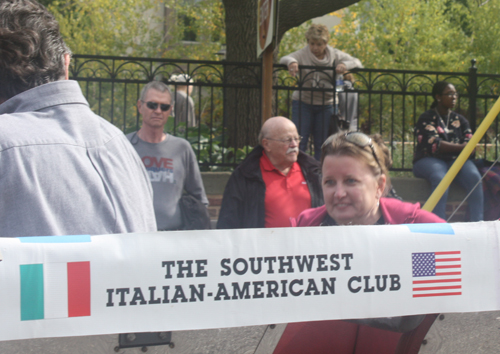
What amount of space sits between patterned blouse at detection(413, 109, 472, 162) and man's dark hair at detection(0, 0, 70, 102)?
15.2ft

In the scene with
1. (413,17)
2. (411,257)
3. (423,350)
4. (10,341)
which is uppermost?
(413,17)

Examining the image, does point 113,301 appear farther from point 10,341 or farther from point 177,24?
point 177,24

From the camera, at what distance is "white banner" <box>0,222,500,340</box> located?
1151 millimetres

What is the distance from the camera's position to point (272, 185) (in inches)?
153

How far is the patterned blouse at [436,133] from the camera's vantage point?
5.54 metres

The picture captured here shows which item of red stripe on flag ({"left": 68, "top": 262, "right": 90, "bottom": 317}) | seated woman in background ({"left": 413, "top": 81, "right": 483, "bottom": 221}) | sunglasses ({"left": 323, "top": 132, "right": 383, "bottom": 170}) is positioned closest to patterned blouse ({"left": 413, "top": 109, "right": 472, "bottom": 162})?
seated woman in background ({"left": 413, "top": 81, "right": 483, "bottom": 221})

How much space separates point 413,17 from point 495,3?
215 centimetres

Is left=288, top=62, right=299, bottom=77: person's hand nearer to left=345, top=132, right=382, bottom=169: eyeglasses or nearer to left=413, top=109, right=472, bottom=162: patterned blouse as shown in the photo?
left=413, top=109, right=472, bottom=162: patterned blouse

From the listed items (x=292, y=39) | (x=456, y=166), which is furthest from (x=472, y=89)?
(x=292, y=39)

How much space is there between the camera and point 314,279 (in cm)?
129

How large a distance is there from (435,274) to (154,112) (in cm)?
339

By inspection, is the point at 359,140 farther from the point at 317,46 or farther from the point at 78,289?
the point at 317,46

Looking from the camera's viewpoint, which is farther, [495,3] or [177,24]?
[177,24]

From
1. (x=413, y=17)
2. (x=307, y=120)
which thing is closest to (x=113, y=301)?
(x=307, y=120)
